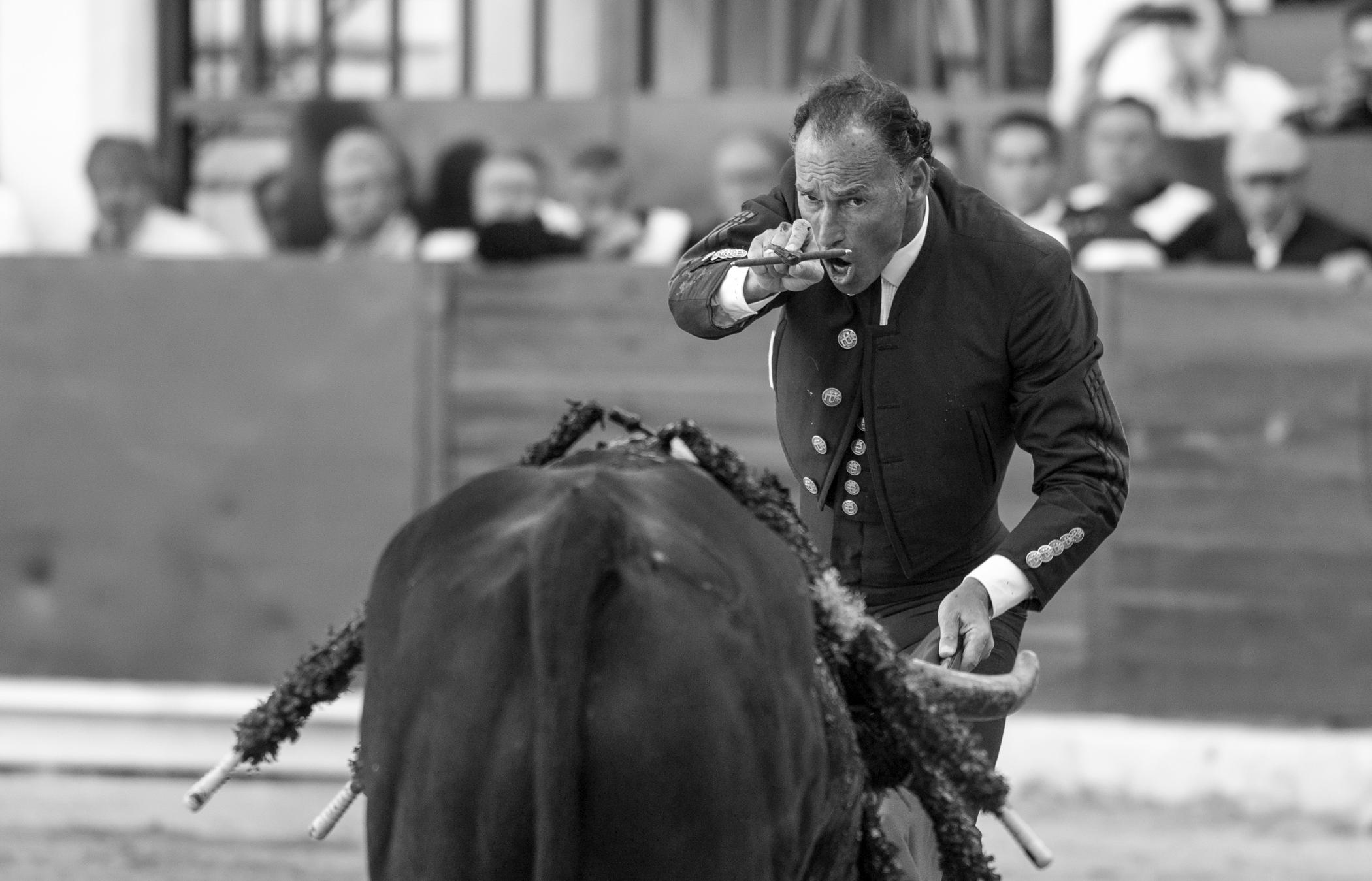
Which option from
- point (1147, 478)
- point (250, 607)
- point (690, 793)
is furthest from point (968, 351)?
point (250, 607)

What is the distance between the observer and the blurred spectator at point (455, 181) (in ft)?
24.9

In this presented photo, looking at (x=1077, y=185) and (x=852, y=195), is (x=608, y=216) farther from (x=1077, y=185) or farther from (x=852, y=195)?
(x=852, y=195)

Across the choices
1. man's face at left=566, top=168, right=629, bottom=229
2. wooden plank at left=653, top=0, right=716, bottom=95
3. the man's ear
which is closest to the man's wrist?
the man's ear

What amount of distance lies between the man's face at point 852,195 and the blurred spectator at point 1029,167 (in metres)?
3.69

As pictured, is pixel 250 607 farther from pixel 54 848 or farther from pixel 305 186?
pixel 305 186

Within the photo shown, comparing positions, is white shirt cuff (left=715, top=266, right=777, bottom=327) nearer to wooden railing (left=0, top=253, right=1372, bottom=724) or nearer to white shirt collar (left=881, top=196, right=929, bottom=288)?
white shirt collar (left=881, top=196, right=929, bottom=288)

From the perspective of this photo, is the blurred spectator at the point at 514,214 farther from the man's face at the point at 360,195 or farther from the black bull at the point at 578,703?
the black bull at the point at 578,703

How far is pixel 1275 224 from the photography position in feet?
21.4

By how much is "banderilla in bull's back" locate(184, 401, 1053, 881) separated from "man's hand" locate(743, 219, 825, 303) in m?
0.28

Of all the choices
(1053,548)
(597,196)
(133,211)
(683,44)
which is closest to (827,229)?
(1053,548)

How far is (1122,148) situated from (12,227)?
391 centimetres

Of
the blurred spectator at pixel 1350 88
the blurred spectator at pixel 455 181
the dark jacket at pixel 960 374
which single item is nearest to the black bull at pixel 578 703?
the dark jacket at pixel 960 374

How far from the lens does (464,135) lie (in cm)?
825

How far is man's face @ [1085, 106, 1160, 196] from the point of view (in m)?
6.47
